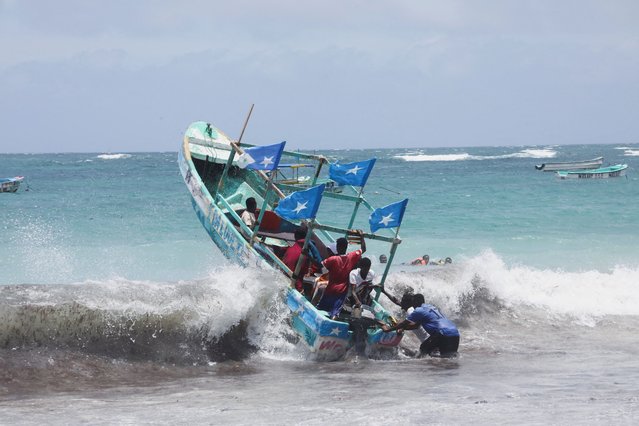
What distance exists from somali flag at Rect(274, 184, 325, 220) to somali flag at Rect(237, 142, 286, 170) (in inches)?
41.1

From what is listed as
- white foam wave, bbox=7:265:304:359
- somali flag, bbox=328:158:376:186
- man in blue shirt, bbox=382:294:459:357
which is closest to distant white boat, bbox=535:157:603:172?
somali flag, bbox=328:158:376:186

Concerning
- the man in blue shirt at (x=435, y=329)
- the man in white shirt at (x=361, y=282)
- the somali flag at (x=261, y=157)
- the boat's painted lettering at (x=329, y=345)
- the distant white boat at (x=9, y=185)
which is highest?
the somali flag at (x=261, y=157)

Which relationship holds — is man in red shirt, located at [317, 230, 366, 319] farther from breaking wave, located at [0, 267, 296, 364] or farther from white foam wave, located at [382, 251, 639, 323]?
white foam wave, located at [382, 251, 639, 323]

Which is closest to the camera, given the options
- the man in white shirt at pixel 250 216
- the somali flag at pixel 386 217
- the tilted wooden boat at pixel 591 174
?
the somali flag at pixel 386 217

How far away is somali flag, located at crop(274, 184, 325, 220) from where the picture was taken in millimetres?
11288

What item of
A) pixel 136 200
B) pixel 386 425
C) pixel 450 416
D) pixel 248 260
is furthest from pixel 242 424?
pixel 136 200

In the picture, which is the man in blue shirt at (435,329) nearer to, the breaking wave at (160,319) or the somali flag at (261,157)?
the breaking wave at (160,319)

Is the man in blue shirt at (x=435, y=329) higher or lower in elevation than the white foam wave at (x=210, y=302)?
higher

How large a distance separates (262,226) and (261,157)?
90.5 inches

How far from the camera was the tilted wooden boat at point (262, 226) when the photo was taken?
448 inches

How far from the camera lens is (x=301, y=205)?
11.4 metres

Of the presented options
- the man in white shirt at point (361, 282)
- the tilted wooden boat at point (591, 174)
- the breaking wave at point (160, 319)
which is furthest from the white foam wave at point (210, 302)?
the tilted wooden boat at point (591, 174)

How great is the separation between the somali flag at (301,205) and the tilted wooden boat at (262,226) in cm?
23

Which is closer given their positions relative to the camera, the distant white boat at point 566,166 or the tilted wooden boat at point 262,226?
the tilted wooden boat at point 262,226
